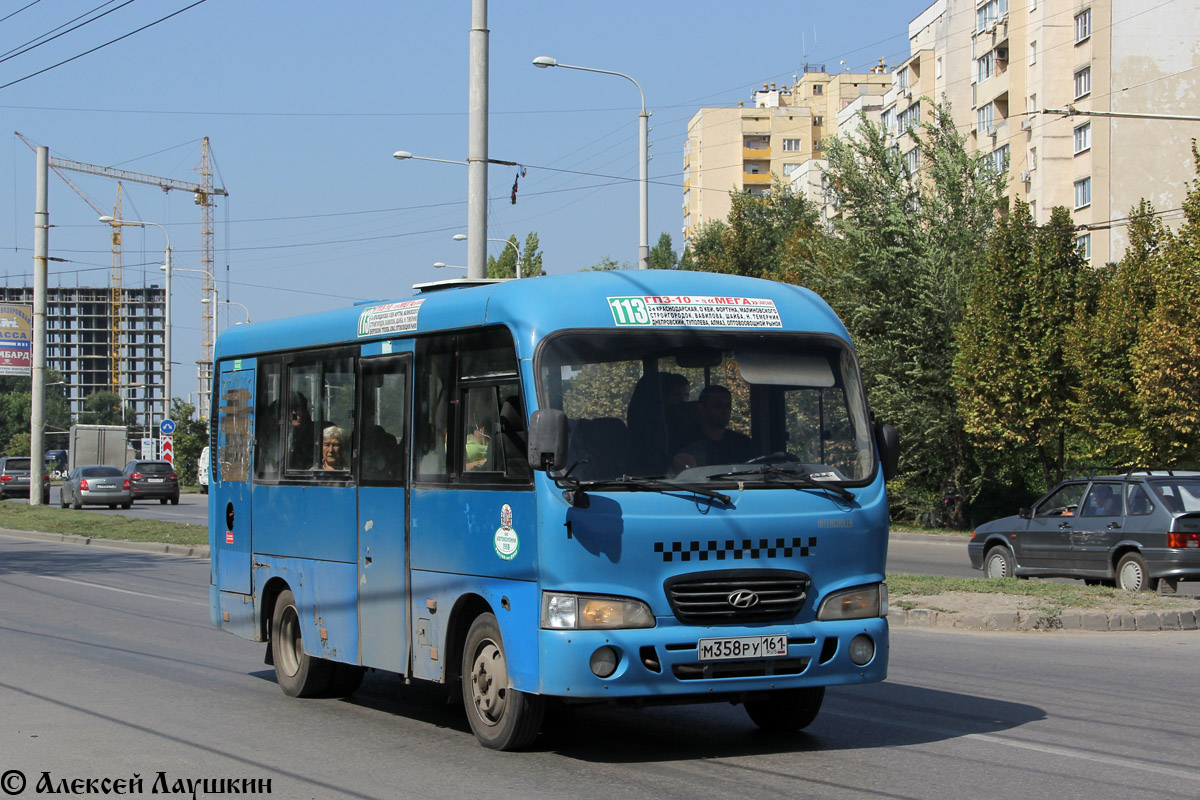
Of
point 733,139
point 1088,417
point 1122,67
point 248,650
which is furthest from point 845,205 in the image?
point 733,139

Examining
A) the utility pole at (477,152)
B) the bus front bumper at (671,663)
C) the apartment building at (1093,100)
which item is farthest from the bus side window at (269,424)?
the apartment building at (1093,100)

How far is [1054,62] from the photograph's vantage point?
56.5 meters

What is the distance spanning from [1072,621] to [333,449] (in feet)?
27.4

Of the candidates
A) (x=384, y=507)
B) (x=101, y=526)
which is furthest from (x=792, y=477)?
(x=101, y=526)

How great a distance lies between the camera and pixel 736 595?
7625 mm

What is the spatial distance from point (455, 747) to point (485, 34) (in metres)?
12.0

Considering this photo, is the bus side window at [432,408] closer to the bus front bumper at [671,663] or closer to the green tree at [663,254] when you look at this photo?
the bus front bumper at [671,663]

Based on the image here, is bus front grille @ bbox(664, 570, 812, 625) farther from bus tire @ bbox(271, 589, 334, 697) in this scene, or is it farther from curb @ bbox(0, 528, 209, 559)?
curb @ bbox(0, 528, 209, 559)

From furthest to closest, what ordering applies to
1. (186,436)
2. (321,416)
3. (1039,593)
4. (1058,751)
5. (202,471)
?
(186,436), (202,471), (1039,593), (321,416), (1058,751)

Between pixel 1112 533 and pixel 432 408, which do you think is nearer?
pixel 432 408

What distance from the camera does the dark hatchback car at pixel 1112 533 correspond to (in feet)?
58.7

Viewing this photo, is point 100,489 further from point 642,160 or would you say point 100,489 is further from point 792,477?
point 792,477

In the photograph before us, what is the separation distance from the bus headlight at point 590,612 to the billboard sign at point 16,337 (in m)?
36.5

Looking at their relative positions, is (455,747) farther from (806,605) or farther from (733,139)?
(733,139)
